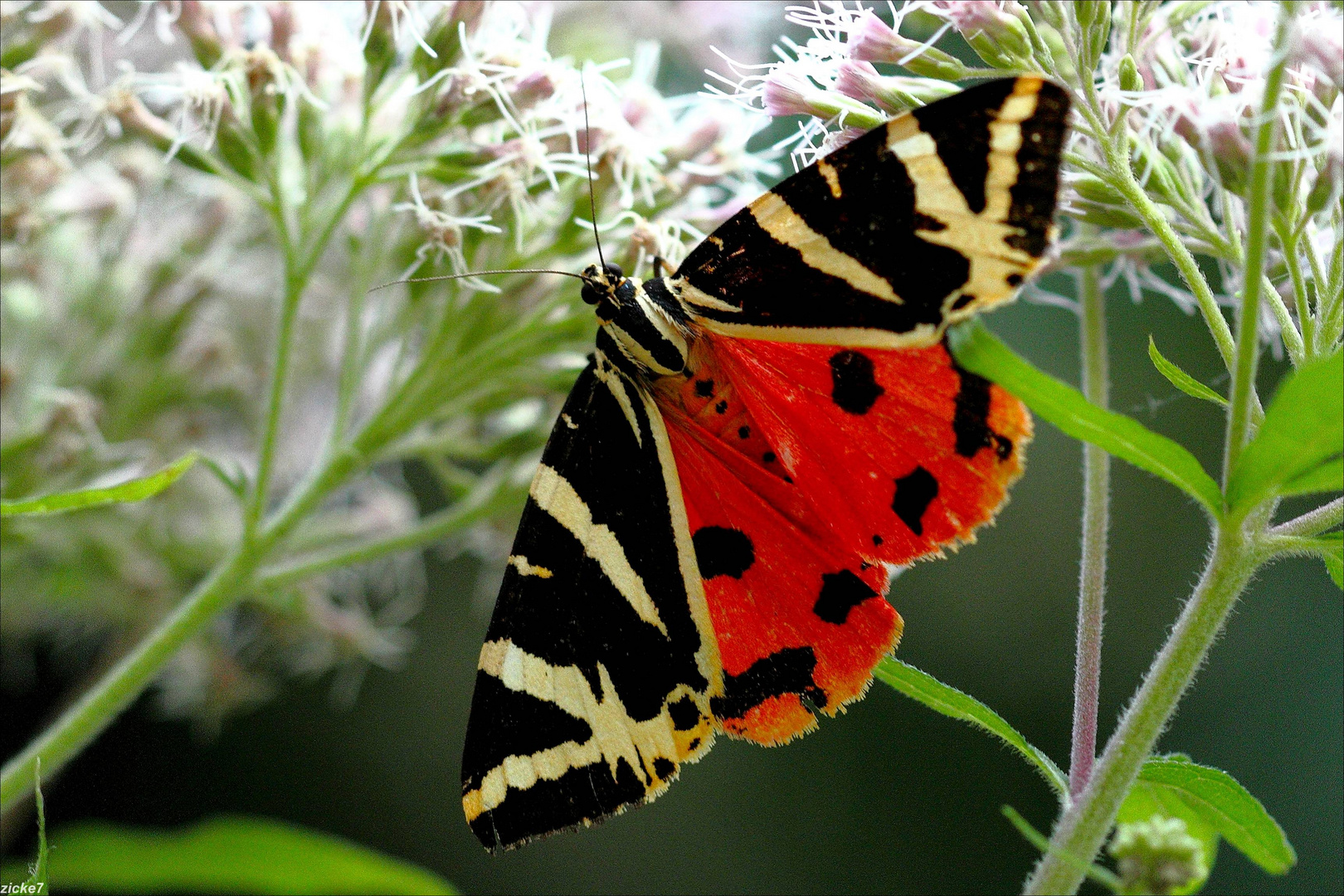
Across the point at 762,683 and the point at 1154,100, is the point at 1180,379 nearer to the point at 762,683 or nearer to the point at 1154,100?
the point at 1154,100

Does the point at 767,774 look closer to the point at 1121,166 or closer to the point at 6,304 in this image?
the point at 6,304

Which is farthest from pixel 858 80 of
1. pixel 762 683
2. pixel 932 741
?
pixel 932 741

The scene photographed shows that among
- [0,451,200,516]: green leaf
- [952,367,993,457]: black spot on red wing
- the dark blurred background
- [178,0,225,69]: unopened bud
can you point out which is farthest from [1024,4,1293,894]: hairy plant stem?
the dark blurred background

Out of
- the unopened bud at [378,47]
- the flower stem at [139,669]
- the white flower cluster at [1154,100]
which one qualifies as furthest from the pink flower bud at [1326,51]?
the flower stem at [139,669]

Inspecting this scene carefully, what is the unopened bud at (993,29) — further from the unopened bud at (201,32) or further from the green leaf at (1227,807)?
the unopened bud at (201,32)

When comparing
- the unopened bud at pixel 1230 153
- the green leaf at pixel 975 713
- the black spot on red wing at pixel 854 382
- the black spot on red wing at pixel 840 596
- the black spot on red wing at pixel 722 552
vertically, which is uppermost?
the unopened bud at pixel 1230 153

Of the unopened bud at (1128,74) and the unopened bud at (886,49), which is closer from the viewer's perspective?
the unopened bud at (1128,74)
